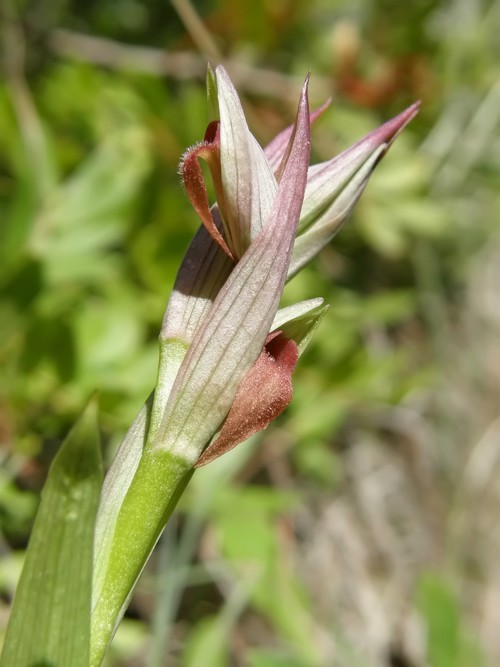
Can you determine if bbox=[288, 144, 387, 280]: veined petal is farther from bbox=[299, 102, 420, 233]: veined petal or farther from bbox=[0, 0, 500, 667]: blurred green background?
bbox=[0, 0, 500, 667]: blurred green background

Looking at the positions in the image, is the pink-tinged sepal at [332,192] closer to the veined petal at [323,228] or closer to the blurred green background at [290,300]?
the veined petal at [323,228]

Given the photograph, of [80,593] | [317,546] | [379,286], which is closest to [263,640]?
[317,546]

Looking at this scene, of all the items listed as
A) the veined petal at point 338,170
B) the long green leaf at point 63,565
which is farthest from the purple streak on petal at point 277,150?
the long green leaf at point 63,565

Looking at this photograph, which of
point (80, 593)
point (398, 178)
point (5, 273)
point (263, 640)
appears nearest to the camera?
point (80, 593)

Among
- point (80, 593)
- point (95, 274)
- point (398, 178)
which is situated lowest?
point (398, 178)

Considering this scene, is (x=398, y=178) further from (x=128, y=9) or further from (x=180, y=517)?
(x=128, y=9)

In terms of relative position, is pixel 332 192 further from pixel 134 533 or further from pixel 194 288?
pixel 134 533
